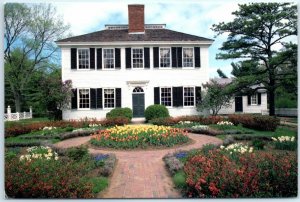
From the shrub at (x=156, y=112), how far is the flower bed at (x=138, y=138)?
5.19 meters

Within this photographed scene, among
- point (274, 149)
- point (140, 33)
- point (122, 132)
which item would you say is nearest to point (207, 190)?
point (274, 149)

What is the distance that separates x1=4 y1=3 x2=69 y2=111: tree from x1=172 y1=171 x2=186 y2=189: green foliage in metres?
14.2

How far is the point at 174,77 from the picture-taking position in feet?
56.5

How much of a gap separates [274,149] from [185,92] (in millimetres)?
9215

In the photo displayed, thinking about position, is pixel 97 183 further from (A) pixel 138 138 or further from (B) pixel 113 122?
(B) pixel 113 122

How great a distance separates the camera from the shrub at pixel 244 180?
5566mm

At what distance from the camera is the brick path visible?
5.84 metres

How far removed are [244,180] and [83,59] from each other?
13.7 meters

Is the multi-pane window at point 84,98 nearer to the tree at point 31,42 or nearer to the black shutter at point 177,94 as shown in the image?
the tree at point 31,42

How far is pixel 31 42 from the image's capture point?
22281mm

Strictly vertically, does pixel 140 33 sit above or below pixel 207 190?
above

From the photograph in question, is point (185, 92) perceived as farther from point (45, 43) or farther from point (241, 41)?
point (45, 43)

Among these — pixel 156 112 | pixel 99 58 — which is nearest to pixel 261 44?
pixel 156 112

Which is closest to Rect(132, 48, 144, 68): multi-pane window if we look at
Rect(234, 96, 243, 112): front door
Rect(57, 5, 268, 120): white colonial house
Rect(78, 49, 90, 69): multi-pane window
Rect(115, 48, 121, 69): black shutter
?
Rect(57, 5, 268, 120): white colonial house
